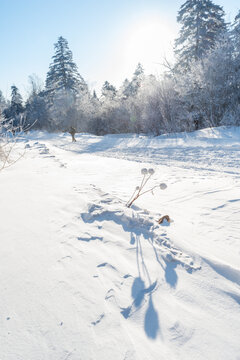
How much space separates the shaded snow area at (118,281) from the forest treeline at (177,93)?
155 cm

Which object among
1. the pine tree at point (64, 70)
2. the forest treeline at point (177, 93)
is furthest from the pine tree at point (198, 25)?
the pine tree at point (64, 70)

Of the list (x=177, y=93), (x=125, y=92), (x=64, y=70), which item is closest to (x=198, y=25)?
(x=177, y=93)

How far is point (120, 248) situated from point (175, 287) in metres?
0.53

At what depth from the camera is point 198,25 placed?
19656 millimetres

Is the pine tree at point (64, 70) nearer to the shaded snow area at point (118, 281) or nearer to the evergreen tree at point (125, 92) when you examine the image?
the evergreen tree at point (125, 92)

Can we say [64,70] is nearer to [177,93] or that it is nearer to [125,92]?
[125,92]

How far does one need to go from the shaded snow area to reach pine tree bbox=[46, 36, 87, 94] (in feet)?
122

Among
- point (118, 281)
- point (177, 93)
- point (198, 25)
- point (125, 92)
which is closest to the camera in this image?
point (118, 281)

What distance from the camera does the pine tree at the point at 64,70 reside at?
114 ft

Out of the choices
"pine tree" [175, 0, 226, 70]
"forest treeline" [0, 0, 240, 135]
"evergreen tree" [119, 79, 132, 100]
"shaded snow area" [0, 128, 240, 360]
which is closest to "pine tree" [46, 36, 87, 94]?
"forest treeline" [0, 0, 240, 135]

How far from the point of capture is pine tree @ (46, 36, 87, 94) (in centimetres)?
3466

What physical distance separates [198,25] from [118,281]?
25916 mm

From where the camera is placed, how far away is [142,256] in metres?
1.46

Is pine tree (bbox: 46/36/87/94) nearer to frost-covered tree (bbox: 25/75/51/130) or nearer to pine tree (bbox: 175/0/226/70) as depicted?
frost-covered tree (bbox: 25/75/51/130)
